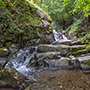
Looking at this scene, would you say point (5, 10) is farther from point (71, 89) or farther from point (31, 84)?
point (71, 89)

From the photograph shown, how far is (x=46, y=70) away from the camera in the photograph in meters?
4.55

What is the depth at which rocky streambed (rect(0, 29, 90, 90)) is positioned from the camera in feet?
10.0

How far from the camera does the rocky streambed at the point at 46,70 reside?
120 inches

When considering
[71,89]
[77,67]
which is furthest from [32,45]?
[71,89]

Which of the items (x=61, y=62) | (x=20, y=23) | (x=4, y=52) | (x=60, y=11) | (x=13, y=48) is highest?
(x=60, y=11)

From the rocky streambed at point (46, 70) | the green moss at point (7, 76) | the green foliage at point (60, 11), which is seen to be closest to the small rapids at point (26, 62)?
the rocky streambed at point (46, 70)

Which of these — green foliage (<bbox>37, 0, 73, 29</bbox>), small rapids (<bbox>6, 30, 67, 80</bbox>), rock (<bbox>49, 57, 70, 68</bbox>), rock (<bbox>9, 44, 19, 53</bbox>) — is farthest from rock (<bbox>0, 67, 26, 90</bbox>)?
green foliage (<bbox>37, 0, 73, 29</bbox>)

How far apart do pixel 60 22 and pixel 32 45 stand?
43.9ft

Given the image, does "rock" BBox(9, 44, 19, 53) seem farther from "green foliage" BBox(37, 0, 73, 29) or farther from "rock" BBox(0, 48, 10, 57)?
"green foliage" BBox(37, 0, 73, 29)

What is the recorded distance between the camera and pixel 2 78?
314cm

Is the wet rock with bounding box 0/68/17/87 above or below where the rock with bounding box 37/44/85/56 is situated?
below

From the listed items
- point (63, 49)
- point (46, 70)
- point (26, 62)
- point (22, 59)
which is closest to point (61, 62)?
point (46, 70)

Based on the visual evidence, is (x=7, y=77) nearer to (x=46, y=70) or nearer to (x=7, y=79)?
(x=7, y=79)

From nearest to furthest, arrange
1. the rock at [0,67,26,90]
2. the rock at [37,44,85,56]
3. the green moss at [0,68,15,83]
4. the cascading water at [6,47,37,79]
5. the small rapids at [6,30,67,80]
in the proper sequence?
the rock at [0,67,26,90] < the green moss at [0,68,15,83] < the small rapids at [6,30,67,80] < the cascading water at [6,47,37,79] < the rock at [37,44,85,56]
